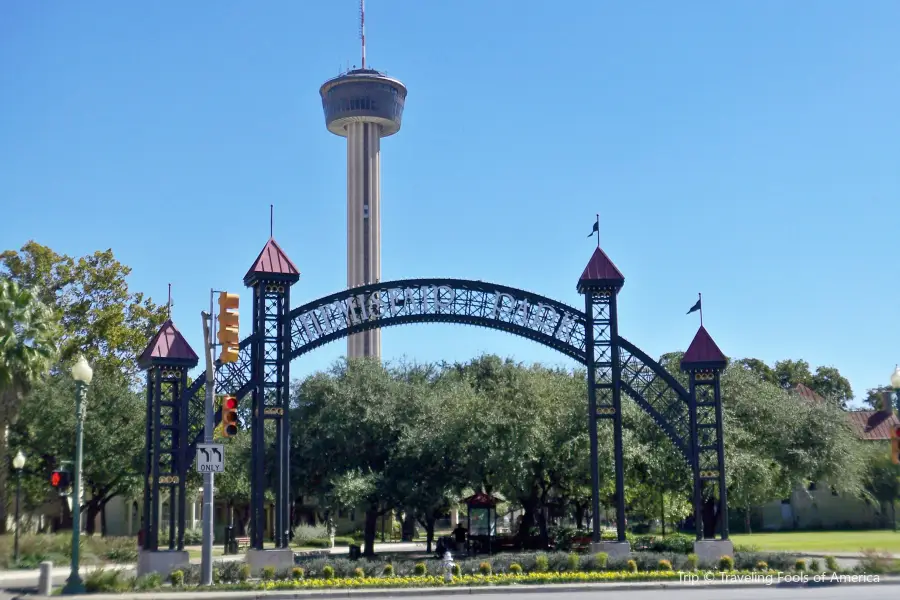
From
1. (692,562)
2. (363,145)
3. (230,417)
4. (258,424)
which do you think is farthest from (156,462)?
(363,145)

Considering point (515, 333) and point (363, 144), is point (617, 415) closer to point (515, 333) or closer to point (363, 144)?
point (515, 333)

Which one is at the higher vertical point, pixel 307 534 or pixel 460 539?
pixel 460 539

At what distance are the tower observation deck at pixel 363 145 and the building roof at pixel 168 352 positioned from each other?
270 ft

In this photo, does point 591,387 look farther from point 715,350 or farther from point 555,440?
point 555,440

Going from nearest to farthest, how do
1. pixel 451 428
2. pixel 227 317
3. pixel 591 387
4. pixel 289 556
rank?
pixel 227 317
pixel 289 556
pixel 591 387
pixel 451 428

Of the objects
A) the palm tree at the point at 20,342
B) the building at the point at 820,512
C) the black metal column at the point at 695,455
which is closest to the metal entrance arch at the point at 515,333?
the black metal column at the point at 695,455

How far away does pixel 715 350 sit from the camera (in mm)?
29719

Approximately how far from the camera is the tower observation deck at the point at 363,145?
11288cm

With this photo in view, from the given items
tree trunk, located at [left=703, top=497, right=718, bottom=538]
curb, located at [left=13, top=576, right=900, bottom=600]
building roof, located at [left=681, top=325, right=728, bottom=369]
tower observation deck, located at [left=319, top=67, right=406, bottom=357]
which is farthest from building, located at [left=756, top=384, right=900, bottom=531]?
tower observation deck, located at [left=319, top=67, right=406, bottom=357]

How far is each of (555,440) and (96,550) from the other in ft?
59.4

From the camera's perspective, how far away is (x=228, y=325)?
64.8ft

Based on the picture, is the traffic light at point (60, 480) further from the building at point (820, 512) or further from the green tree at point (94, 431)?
the building at point (820, 512)

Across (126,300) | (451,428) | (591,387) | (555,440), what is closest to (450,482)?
(451,428)

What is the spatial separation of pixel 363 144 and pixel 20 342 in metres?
84.7
